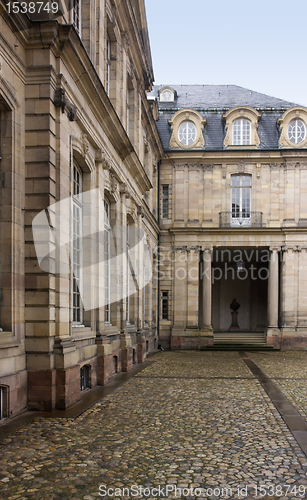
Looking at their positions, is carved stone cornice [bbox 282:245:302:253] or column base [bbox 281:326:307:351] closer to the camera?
column base [bbox 281:326:307:351]

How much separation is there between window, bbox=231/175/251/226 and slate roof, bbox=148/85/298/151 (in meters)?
1.99

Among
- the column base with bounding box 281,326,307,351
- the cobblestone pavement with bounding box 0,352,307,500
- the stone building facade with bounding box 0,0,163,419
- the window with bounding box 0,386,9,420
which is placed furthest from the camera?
the column base with bounding box 281,326,307,351

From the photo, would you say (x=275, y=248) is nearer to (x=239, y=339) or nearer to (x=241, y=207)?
(x=241, y=207)


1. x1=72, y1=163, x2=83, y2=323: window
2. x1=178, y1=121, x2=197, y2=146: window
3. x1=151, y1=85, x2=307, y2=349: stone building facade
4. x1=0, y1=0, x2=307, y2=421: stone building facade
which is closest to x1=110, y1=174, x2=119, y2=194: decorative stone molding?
x1=0, y1=0, x2=307, y2=421: stone building facade

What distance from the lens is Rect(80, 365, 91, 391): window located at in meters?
9.91

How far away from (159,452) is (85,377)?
15.1 feet

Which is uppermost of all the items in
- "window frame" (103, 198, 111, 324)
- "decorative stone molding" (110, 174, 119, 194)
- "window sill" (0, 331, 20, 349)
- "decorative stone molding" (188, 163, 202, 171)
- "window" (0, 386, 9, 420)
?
"decorative stone molding" (188, 163, 202, 171)

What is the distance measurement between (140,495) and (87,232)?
687 cm

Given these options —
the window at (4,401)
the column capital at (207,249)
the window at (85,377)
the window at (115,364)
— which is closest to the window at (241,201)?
the column capital at (207,249)

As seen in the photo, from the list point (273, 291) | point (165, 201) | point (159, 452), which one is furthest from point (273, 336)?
point (159, 452)

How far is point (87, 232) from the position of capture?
35.0 feet

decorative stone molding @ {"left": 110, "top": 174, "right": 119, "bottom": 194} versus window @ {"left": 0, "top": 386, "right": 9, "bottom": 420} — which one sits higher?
decorative stone molding @ {"left": 110, "top": 174, "right": 119, "bottom": 194}

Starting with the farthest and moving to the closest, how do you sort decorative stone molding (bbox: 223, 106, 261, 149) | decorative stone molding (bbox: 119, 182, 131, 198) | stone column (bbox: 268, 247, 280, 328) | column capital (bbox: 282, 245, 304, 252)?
decorative stone molding (bbox: 223, 106, 261, 149) → column capital (bbox: 282, 245, 304, 252) → stone column (bbox: 268, 247, 280, 328) → decorative stone molding (bbox: 119, 182, 131, 198)

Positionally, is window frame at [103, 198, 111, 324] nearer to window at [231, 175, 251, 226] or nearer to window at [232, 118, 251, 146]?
window at [231, 175, 251, 226]
